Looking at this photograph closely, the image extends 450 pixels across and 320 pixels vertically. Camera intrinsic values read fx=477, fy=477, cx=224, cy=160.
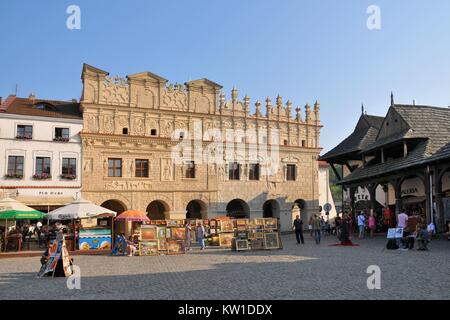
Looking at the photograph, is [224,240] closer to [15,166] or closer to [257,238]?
[257,238]

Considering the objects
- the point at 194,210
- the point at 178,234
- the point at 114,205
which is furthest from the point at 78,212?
the point at 194,210

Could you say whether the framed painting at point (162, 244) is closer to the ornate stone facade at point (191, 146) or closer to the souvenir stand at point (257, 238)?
the souvenir stand at point (257, 238)

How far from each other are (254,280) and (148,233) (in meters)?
10.9

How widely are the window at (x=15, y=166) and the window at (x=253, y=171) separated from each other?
18.0m

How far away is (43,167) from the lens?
32.8 meters

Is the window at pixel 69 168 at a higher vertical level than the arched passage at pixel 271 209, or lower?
higher

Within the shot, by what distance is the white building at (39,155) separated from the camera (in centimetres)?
3178

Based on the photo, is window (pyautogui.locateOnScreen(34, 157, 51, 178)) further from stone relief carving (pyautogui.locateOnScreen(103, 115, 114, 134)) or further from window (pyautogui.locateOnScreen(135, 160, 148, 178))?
window (pyautogui.locateOnScreen(135, 160, 148, 178))

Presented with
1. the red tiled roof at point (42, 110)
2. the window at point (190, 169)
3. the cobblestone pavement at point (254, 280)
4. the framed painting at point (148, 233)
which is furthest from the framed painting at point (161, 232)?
the window at point (190, 169)

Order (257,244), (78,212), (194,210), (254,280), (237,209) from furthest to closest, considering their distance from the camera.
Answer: (237,209)
(194,210)
(78,212)
(257,244)
(254,280)

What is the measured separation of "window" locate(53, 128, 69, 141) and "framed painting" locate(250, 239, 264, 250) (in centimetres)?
1800

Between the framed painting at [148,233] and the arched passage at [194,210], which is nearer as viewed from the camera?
the framed painting at [148,233]
